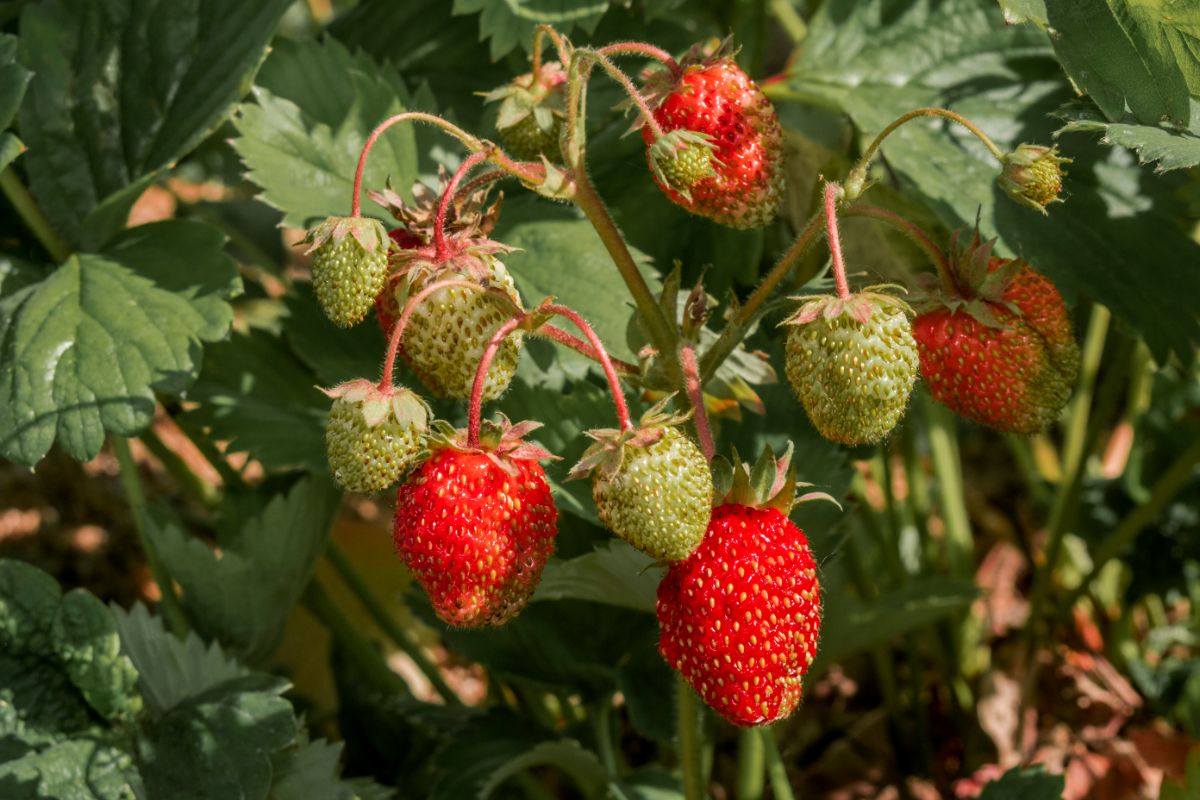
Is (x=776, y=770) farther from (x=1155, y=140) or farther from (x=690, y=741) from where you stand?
(x=1155, y=140)

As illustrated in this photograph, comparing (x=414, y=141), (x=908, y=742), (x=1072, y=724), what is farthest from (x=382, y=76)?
(x=1072, y=724)

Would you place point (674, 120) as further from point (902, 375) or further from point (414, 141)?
point (414, 141)

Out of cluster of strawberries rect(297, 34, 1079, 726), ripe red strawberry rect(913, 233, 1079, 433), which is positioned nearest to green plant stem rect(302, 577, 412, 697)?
cluster of strawberries rect(297, 34, 1079, 726)

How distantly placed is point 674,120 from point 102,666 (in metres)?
0.79

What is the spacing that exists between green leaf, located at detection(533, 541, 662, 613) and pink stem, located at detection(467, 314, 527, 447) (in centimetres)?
23

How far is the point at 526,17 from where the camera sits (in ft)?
4.98

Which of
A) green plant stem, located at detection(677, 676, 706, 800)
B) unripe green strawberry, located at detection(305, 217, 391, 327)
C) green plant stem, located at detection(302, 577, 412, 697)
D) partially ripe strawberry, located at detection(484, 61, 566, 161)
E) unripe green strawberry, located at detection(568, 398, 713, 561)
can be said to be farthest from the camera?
green plant stem, located at detection(302, 577, 412, 697)

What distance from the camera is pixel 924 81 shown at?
165 centimetres

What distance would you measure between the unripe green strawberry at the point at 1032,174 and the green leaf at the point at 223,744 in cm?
84

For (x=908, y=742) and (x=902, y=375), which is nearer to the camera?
(x=902, y=375)

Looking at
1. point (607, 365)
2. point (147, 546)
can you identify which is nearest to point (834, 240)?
point (607, 365)

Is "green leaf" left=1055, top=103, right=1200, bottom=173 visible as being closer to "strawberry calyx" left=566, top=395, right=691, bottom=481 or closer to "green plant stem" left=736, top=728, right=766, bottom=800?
"strawberry calyx" left=566, top=395, right=691, bottom=481

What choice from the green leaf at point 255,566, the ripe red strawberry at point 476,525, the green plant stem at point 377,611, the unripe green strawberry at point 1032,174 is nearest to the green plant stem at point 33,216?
the green leaf at point 255,566

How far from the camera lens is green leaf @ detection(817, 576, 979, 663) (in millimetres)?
1612
